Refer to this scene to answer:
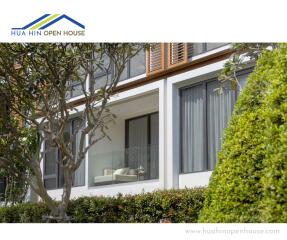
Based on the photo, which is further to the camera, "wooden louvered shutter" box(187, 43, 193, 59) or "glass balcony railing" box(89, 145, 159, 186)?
"glass balcony railing" box(89, 145, 159, 186)

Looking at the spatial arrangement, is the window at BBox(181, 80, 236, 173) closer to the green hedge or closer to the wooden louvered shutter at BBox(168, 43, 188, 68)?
the wooden louvered shutter at BBox(168, 43, 188, 68)

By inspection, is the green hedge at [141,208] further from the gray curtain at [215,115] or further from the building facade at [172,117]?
the gray curtain at [215,115]

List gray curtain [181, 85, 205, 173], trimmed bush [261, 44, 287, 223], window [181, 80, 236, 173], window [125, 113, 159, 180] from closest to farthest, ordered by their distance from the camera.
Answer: trimmed bush [261, 44, 287, 223]
window [181, 80, 236, 173]
gray curtain [181, 85, 205, 173]
window [125, 113, 159, 180]

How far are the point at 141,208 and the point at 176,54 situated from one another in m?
5.24

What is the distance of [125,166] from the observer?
62.4 feet

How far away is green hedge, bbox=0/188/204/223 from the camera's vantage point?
13.8 metres

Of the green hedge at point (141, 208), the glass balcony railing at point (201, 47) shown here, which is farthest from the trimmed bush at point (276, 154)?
the glass balcony railing at point (201, 47)

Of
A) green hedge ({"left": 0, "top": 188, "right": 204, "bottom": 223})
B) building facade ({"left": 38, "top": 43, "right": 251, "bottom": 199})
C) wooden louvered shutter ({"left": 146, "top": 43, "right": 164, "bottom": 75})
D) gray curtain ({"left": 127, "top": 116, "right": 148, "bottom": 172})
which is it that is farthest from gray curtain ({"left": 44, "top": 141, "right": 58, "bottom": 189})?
wooden louvered shutter ({"left": 146, "top": 43, "right": 164, "bottom": 75})
